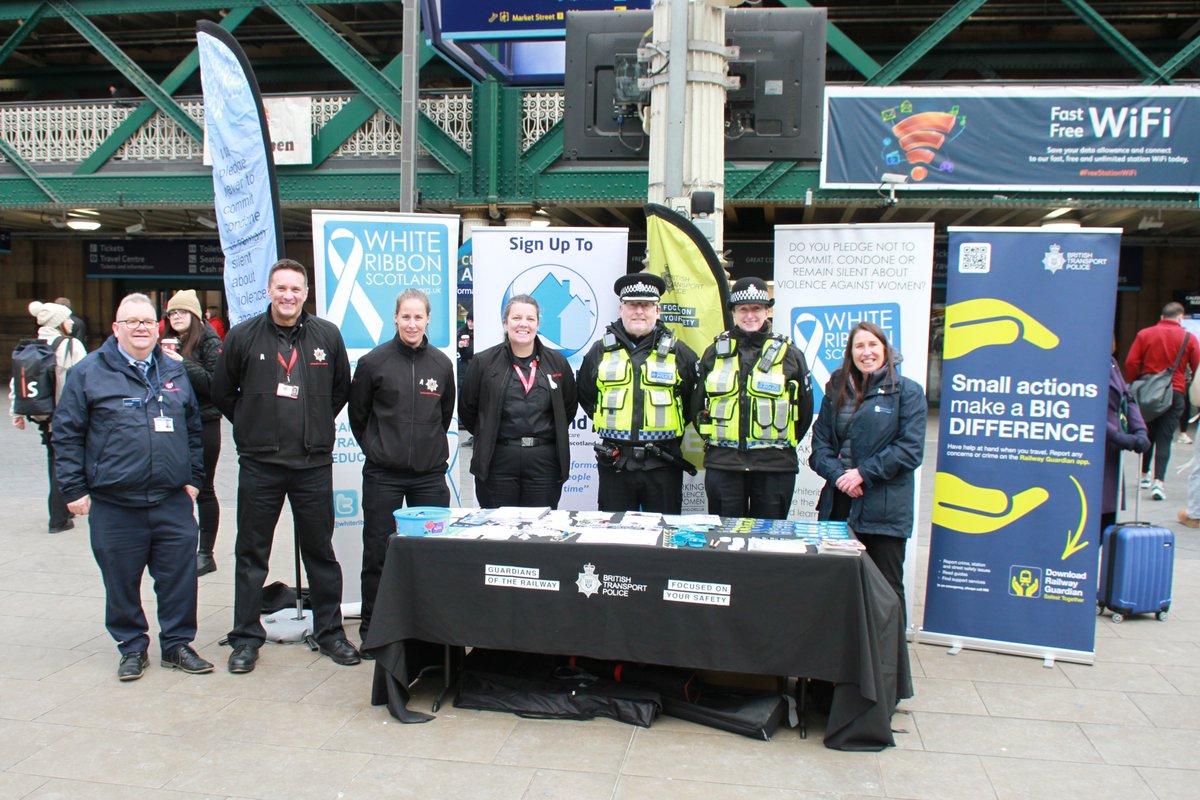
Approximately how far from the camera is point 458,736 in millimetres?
3992

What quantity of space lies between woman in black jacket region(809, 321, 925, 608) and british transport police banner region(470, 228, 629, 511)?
1.83 metres

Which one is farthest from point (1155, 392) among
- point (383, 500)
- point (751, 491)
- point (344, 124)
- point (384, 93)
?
point (344, 124)

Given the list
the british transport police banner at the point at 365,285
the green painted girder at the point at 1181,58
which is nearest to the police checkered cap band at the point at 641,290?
the british transport police banner at the point at 365,285

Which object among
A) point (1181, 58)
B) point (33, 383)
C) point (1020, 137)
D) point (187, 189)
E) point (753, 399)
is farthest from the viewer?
point (187, 189)

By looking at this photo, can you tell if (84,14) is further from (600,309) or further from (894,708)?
(894,708)

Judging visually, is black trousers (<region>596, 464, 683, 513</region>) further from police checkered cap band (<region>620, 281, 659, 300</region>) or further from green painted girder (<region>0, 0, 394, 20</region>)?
green painted girder (<region>0, 0, 394, 20</region>)

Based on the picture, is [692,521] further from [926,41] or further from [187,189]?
[187,189]

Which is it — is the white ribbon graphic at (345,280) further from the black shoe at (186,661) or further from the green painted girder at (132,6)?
the green painted girder at (132,6)

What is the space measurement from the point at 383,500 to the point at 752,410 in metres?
1.97

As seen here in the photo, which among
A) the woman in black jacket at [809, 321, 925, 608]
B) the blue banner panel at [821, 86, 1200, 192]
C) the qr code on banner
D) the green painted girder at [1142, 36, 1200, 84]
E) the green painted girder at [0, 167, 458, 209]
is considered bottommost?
the woman in black jacket at [809, 321, 925, 608]

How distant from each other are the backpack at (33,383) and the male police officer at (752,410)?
5199 millimetres

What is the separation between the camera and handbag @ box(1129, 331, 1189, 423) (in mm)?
8797

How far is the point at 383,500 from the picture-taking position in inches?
196

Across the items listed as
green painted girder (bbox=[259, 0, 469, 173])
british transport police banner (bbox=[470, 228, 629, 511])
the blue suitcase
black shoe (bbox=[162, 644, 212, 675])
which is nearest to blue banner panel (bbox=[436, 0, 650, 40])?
green painted girder (bbox=[259, 0, 469, 173])
